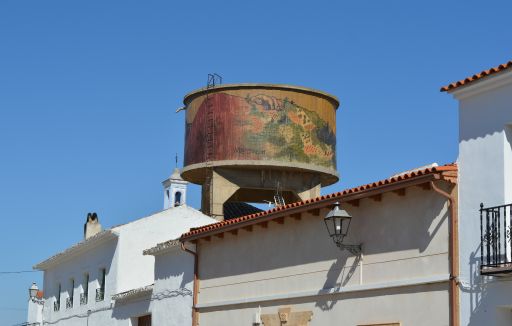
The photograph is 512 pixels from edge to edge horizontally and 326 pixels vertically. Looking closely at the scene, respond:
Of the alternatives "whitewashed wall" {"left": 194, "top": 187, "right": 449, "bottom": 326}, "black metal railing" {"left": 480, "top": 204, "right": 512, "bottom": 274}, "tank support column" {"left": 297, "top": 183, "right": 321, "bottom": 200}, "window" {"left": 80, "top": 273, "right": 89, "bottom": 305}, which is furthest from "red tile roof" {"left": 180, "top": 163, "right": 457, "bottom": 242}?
"window" {"left": 80, "top": 273, "right": 89, "bottom": 305}

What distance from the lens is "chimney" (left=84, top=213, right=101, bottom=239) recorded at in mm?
44000

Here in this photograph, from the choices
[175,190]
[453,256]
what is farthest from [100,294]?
[453,256]

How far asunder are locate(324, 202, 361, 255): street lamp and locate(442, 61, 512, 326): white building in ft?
8.99

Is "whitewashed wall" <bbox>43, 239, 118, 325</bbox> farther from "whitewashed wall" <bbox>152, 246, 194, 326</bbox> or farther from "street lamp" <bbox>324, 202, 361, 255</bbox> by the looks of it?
"street lamp" <bbox>324, 202, 361, 255</bbox>

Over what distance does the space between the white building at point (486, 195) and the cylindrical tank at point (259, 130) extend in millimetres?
18739

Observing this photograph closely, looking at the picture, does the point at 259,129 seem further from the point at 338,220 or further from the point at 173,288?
the point at 338,220

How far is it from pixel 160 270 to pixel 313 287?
856 centimetres

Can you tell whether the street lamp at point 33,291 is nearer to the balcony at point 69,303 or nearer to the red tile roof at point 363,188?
the balcony at point 69,303

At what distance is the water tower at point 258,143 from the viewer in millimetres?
35531

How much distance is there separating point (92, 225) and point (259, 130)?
11.6 m

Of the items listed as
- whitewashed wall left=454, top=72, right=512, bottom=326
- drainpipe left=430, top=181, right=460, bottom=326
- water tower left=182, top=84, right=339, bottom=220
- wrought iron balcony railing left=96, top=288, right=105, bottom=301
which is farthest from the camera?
water tower left=182, top=84, right=339, bottom=220

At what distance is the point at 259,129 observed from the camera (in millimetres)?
35875

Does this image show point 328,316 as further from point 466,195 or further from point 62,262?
point 62,262

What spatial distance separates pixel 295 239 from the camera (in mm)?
21453
